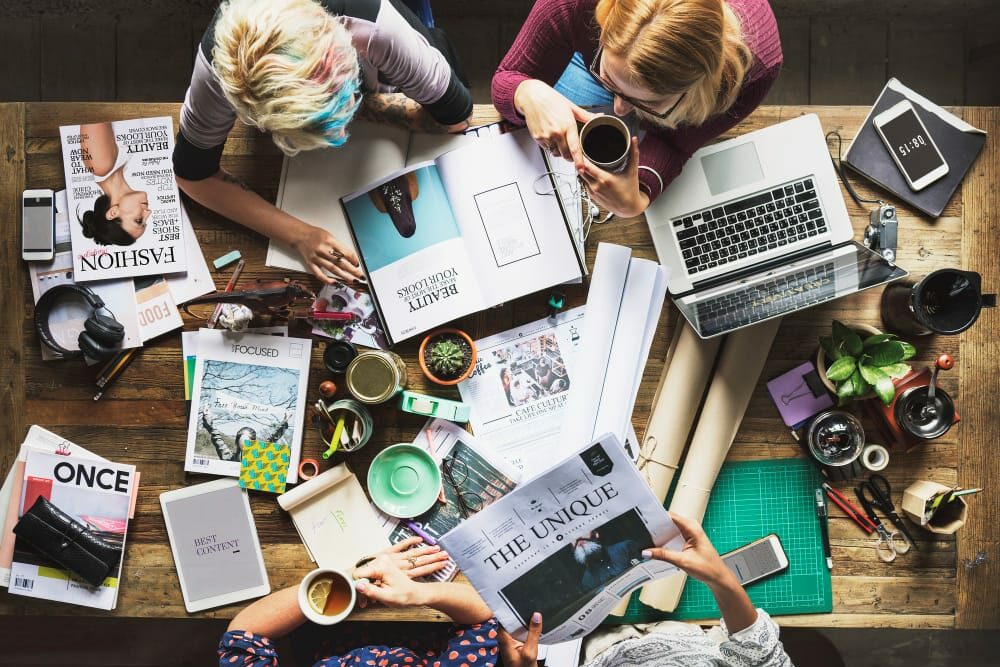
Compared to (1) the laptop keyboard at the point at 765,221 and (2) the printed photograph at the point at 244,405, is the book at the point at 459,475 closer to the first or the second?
(2) the printed photograph at the point at 244,405

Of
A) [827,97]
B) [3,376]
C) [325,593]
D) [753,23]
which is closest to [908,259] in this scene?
[753,23]

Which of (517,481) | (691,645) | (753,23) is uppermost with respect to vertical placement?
(753,23)

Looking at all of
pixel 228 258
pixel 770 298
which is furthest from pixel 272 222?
pixel 770 298

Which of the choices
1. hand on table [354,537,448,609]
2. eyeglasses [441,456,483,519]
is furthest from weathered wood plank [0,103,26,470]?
eyeglasses [441,456,483,519]

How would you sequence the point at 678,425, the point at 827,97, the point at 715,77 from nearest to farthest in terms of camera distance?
the point at 715,77, the point at 678,425, the point at 827,97

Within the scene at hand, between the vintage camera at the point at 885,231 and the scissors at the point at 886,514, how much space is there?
1.56 ft

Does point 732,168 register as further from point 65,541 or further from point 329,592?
point 65,541

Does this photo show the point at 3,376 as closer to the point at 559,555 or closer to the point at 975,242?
the point at 559,555

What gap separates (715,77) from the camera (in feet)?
3.71

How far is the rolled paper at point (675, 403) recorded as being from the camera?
1.46 m

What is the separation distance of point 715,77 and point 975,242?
30.1 inches

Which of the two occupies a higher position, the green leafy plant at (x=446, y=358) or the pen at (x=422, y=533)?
the green leafy plant at (x=446, y=358)

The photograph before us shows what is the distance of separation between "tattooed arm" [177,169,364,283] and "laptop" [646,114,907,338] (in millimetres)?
672

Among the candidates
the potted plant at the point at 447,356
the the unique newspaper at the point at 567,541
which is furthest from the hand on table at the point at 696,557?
the potted plant at the point at 447,356
